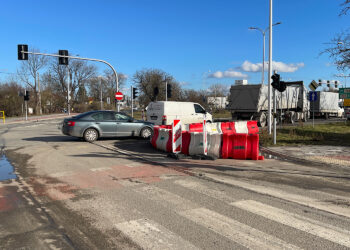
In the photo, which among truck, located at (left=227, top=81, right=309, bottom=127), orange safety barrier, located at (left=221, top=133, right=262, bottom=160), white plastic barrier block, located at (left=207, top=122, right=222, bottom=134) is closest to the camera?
orange safety barrier, located at (left=221, top=133, right=262, bottom=160)

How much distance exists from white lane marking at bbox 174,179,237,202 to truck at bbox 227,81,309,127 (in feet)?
54.5

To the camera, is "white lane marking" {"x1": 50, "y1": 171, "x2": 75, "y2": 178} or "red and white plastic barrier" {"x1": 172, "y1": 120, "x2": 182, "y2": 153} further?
"red and white plastic barrier" {"x1": 172, "y1": 120, "x2": 182, "y2": 153}

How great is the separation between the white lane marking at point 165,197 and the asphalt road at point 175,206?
18mm

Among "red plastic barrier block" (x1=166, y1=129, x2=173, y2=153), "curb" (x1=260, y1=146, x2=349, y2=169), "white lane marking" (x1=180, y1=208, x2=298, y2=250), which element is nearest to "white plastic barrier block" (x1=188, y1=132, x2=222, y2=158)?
"red plastic barrier block" (x1=166, y1=129, x2=173, y2=153)

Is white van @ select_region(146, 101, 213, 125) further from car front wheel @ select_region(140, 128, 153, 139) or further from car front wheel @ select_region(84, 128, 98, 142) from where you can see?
car front wheel @ select_region(84, 128, 98, 142)

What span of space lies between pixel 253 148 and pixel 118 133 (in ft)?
23.6

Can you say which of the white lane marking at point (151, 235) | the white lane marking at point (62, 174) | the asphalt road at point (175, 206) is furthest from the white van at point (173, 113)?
the white lane marking at point (151, 235)

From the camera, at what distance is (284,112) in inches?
994

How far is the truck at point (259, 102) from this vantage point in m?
22.0

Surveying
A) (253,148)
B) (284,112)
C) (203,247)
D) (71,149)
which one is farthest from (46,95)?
(203,247)

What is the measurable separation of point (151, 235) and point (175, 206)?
116 centimetres

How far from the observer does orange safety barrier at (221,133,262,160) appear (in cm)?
940

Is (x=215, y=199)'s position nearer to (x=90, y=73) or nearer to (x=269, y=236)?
(x=269, y=236)

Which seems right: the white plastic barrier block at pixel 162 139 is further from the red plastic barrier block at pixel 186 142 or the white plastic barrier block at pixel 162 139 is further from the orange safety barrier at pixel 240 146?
the orange safety barrier at pixel 240 146
